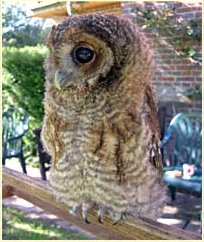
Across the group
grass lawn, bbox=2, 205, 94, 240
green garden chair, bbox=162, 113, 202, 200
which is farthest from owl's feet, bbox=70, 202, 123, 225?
green garden chair, bbox=162, 113, 202, 200

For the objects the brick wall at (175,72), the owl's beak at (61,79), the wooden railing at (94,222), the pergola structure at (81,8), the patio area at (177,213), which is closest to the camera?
the wooden railing at (94,222)

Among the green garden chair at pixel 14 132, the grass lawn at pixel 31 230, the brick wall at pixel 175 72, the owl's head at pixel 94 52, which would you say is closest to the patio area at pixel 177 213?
the grass lawn at pixel 31 230

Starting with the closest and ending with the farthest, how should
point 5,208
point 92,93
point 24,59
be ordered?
point 92,93 → point 5,208 → point 24,59

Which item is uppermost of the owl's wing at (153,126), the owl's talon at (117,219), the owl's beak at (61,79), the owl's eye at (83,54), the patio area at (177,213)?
the owl's eye at (83,54)

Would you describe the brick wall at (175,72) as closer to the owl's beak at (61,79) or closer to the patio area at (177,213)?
the patio area at (177,213)

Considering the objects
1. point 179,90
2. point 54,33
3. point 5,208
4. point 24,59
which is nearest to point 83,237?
point 5,208

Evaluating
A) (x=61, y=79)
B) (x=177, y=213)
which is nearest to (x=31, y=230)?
(x=177, y=213)

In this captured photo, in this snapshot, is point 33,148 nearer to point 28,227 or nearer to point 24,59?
point 24,59
